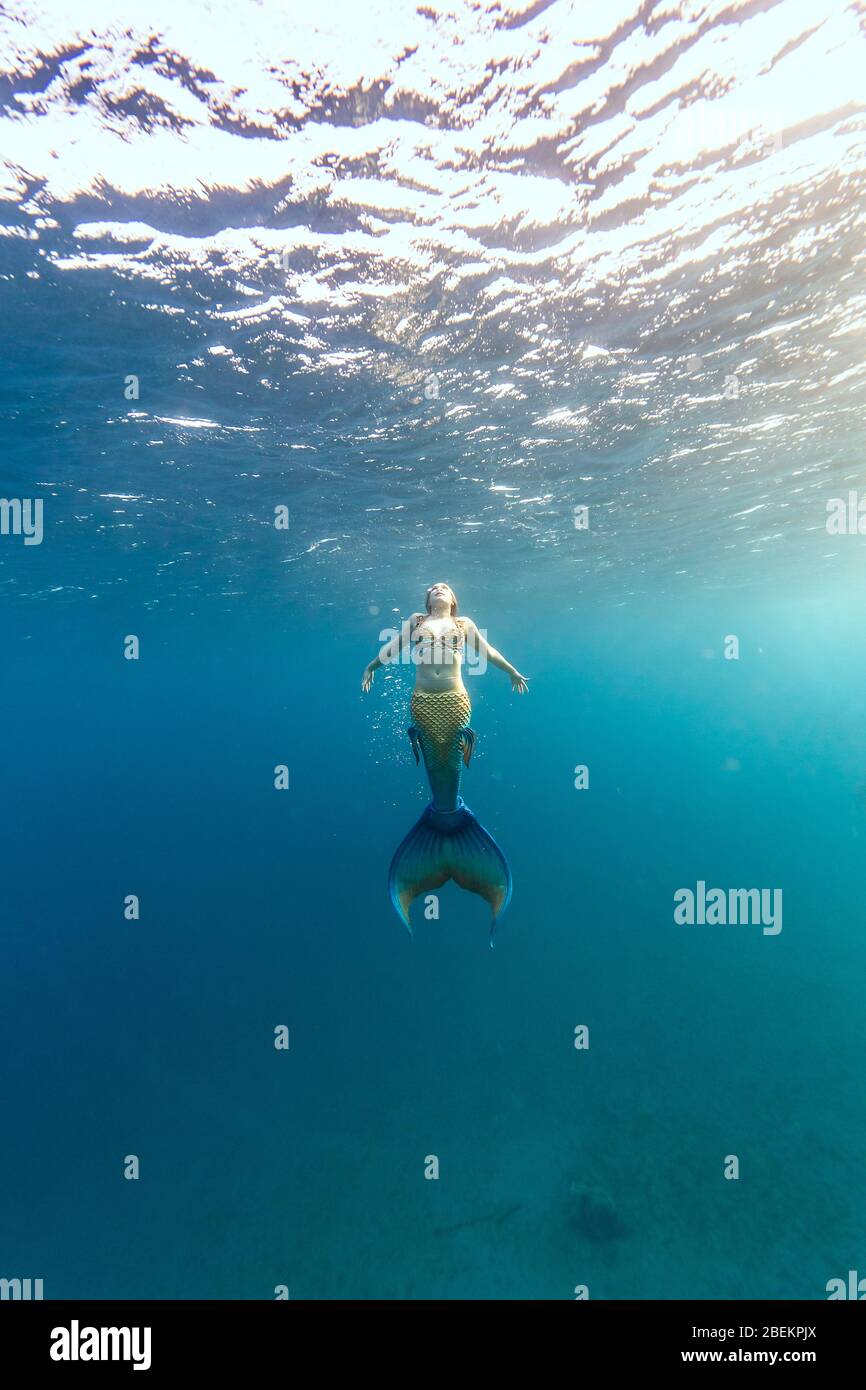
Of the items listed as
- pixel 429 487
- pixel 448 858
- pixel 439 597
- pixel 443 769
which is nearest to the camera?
pixel 443 769

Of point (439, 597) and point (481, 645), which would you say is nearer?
point (439, 597)

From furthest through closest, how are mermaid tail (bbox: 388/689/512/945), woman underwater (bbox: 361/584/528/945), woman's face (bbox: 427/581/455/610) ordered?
mermaid tail (bbox: 388/689/512/945) → woman's face (bbox: 427/581/455/610) → woman underwater (bbox: 361/584/528/945)

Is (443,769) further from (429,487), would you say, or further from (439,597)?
(429,487)

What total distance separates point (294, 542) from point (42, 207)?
50.3 feet

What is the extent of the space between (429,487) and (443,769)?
50.9ft

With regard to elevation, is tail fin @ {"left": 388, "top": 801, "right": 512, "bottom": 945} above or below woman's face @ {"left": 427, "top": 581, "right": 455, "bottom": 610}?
below

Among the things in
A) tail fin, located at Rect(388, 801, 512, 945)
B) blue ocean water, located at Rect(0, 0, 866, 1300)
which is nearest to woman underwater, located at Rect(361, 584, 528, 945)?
tail fin, located at Rect(388, 801, 512, 945)

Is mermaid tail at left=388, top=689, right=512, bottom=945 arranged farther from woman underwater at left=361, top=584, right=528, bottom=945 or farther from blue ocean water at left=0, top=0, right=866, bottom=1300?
blue ocean water at left=0, top=0, right=866, bottom=1300

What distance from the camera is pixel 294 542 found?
22.3m

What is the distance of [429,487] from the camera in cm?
1742

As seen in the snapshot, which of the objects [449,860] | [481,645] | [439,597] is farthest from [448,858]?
[439,597]

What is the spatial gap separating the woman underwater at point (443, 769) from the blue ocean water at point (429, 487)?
5911mm

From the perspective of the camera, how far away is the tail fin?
3.95m

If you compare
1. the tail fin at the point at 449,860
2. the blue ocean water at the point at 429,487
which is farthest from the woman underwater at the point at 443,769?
the blue ocean water at the point at 429,487
